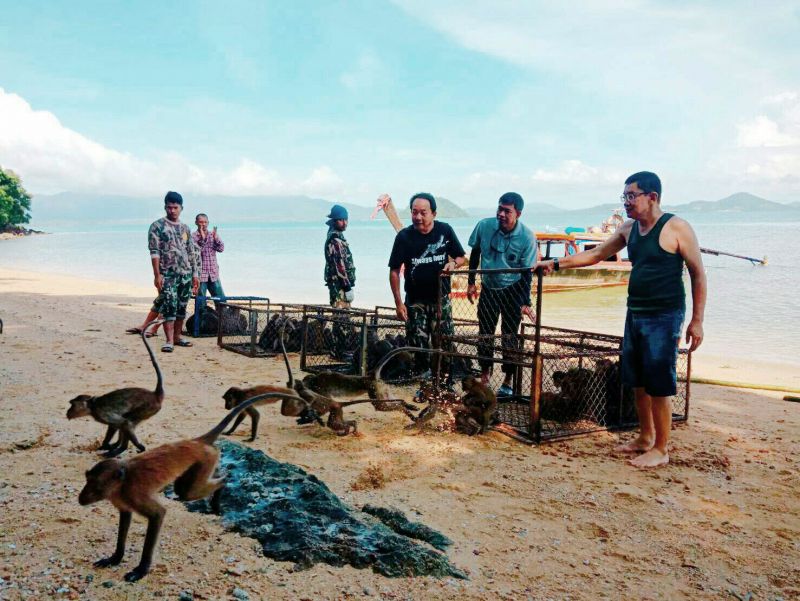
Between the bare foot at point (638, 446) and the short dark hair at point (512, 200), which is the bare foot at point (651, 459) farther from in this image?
the short dark hair at point (512, 200)

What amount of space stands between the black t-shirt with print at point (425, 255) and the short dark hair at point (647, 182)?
1.98 m

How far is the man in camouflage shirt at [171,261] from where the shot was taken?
317 inches

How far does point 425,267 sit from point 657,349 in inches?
92.2

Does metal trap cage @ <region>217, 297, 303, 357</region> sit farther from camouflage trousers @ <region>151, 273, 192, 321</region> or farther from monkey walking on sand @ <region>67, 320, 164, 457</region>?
monkey walking on sand @ <region>67, 320, 164, 457</region>

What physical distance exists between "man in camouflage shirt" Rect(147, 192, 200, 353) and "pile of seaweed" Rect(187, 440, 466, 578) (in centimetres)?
519

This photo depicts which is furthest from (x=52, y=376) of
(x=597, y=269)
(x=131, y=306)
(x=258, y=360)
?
(x=597, y=269)

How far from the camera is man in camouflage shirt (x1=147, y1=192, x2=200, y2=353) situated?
26.4 feet

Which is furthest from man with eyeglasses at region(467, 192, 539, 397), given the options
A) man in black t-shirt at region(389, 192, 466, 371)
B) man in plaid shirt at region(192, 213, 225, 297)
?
man in plaid shirt at region(192, 213, 225, 297)

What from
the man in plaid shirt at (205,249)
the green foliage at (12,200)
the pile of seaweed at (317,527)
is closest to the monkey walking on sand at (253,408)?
the pile of seaweed at (317,527)

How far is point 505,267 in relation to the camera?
583cm

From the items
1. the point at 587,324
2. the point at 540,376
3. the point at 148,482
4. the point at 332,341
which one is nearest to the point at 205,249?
the point at 332,341

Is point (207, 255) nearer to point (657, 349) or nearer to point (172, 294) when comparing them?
point (172, 294)

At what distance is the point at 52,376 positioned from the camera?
6.36 metres

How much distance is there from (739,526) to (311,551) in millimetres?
2432
